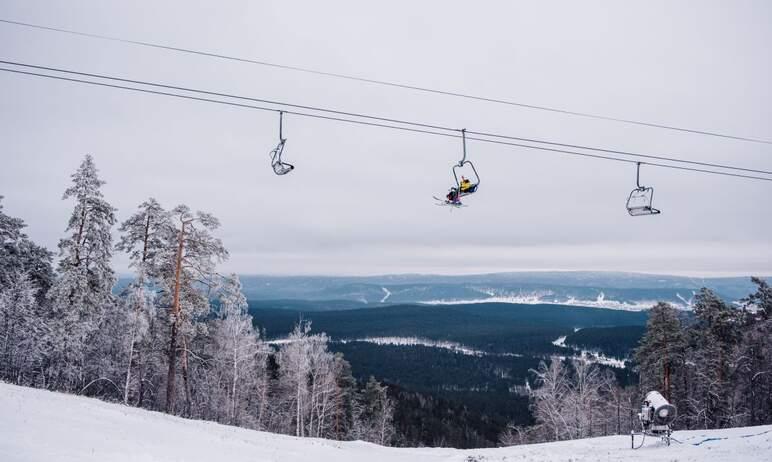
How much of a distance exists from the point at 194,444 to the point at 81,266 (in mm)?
16748

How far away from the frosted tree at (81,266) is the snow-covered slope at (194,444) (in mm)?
7849

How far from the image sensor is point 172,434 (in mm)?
16859

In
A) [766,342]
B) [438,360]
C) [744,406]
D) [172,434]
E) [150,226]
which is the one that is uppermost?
[150,226]

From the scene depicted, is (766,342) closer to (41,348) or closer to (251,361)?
(251,361)

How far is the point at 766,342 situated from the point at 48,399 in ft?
155

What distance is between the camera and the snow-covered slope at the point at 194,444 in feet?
39.6

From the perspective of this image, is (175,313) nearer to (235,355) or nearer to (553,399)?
(235,355)

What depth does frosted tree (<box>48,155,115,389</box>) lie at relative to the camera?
25.7 metres

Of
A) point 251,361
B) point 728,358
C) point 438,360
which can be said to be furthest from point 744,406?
point 438,360

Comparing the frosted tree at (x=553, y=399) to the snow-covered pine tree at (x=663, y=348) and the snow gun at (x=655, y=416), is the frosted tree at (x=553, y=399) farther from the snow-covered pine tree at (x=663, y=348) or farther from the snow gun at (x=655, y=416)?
the snow gun at (x=655, y=416)

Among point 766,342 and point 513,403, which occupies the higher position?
point 766,342

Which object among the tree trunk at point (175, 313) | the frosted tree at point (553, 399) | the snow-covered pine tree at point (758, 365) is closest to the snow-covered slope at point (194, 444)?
the tree trunk at point (175, 313)

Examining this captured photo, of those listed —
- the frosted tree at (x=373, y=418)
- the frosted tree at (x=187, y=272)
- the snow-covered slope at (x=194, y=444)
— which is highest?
the frosted tree at (x=187, y=272)

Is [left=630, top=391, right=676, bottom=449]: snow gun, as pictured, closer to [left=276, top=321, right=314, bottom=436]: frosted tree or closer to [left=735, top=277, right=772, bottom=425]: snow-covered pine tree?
[left=735, top=277, right=772, bottom=425]: snow-covered pine tree
